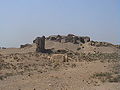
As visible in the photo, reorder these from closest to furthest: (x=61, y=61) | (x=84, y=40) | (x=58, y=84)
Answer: (x=58, y=84), (x=61, y=61), (x=84, y=40)

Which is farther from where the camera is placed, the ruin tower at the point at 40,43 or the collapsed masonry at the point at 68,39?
the collapsed masonry at the point at 68,39

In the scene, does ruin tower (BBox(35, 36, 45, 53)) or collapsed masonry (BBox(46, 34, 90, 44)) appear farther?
collapsed masonry (BBox(46, 34, 90, 44))

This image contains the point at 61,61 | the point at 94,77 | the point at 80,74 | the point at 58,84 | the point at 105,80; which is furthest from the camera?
the point at 61,61

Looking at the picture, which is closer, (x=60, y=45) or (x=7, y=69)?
(x=7, y=69)

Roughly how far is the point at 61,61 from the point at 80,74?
11.4m

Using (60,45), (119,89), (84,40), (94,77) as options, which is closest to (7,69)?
(94,77)

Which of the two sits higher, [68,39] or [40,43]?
[68,39]

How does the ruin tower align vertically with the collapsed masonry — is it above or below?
below

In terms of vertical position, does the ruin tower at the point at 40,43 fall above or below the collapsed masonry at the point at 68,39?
below

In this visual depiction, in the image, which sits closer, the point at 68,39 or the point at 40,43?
the point at 40,43

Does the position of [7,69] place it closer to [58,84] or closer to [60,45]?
[58,84]

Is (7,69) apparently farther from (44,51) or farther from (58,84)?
(44,51)

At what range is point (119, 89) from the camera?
15.4 meters

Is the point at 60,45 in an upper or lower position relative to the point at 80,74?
upper
